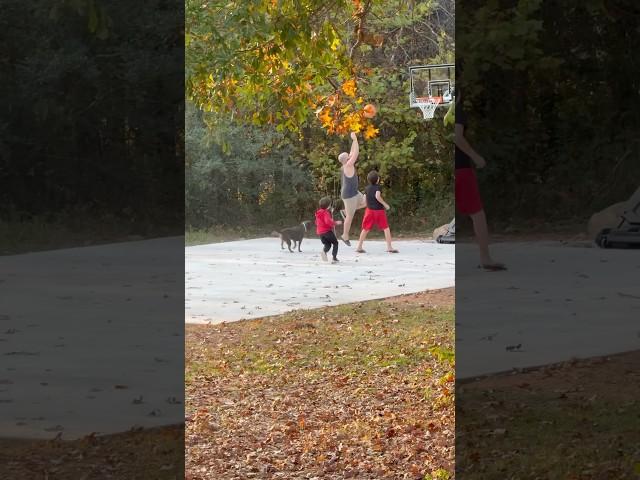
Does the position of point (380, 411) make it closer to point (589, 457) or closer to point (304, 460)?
point (304, 460)

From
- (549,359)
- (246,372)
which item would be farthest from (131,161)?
(246,372)

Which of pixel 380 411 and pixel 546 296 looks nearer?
pixel 546 296

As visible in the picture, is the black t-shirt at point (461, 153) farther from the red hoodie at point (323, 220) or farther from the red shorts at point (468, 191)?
the red hoodie at point (323, 220)

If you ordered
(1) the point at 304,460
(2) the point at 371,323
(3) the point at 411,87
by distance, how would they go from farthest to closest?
(3) the point at 411,87
(2) the point at 371,323
(1) the point at 304,460

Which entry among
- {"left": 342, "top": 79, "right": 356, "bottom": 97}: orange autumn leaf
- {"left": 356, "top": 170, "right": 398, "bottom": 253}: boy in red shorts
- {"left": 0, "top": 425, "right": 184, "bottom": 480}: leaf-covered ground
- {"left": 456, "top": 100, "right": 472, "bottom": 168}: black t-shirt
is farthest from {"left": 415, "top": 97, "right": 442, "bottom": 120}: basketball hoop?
{"left": 0, "top": 425, "right": 184, "bottom": 480}: leaf-covered ground

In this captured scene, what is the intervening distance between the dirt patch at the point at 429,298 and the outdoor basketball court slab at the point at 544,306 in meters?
8.94

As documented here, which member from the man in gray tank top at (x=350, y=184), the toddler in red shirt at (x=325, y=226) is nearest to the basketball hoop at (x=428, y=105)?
the man in gray tank top at (x=350, y=184)

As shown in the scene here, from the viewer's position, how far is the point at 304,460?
623 centimetres

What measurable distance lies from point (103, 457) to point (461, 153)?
1123 mm

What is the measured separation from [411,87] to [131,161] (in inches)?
562

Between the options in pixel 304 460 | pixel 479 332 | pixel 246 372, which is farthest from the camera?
pixel 246 372

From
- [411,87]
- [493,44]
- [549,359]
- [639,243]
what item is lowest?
[549,359]

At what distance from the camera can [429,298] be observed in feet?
39.6

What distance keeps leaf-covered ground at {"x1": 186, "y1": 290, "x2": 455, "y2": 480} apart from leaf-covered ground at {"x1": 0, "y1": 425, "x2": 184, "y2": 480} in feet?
8.93
